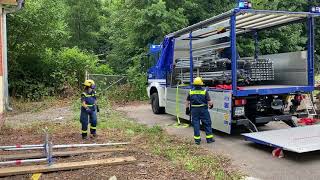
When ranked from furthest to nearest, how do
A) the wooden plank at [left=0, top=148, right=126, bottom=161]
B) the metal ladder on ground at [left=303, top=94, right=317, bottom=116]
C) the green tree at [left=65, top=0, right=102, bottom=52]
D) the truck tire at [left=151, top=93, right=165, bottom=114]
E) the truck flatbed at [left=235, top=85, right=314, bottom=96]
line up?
1. the green tree at [left=65, top=0, right=102, bottom=52]
2. the truck tire at [left=151, top=93, right=165, bottom=114]
3. the metal ladder on ground at [left=303, top=94, right=317, bottom=116]
4. the truck flatbed at [left=235, top=85, right=314, bottom=96]
5. the wooden plank at [left=0, top=148, right=126, bottom=161]

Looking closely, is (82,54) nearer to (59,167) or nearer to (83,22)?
(83,22)

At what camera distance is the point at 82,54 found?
74.6 ft

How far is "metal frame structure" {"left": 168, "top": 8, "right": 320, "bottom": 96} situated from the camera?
9375mm

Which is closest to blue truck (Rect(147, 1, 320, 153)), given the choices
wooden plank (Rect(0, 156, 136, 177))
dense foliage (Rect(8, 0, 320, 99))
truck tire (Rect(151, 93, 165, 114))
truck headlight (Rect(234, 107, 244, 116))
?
truck headlight (Rect(234, 107, 244, 116))

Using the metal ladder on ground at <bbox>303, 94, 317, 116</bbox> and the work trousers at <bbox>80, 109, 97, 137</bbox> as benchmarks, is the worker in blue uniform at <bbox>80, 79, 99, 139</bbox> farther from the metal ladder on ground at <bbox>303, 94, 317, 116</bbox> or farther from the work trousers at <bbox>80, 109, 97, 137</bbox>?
the metal ladder on ground at <bbox>303, 94, 317, 116</bbox>

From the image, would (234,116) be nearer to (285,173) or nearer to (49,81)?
(285,173)

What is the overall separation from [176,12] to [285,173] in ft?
51.2

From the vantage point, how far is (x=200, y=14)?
23359 millimetres

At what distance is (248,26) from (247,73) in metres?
1.99

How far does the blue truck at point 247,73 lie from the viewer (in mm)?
9547

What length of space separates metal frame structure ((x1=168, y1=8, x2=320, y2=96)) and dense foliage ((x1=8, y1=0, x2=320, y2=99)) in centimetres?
620

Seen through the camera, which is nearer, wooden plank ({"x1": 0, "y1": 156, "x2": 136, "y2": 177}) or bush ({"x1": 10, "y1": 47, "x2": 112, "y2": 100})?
wooden plank ({"x1": 0, "y1": 156, "x2": 136, "y2": 177})

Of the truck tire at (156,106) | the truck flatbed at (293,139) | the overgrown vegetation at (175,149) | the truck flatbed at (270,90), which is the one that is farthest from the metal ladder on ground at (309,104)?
the truck tire at (156,106)

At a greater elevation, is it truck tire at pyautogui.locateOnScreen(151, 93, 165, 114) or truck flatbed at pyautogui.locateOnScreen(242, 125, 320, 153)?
truck tire at pyautogui.locateOnScreen(151, 93, 165, 114)
